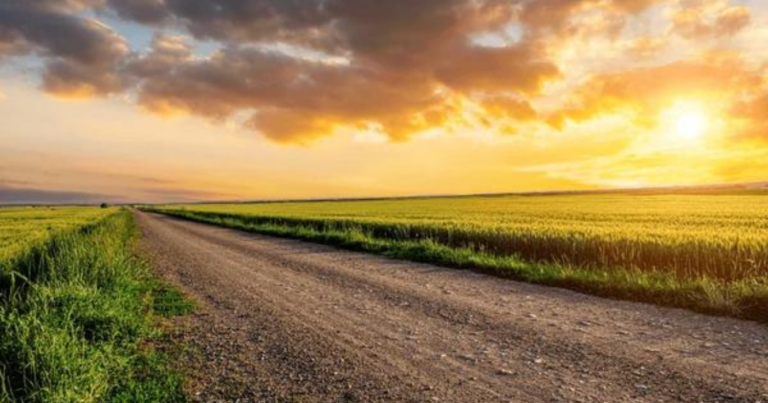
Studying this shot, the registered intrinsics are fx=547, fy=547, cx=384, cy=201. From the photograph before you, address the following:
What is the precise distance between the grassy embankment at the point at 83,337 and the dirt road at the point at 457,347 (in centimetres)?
66

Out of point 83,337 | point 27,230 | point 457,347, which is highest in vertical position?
point 83,337

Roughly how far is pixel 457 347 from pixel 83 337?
5313 mm

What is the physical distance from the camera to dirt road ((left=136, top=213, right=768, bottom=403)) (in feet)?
20.8

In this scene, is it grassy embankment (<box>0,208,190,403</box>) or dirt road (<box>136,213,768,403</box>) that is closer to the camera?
grassy embankment (<box>0,208,190,403</box>)

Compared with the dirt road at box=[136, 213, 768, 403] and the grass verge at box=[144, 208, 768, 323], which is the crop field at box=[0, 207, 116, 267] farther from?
the grass verge at box=[144, 208, 768, 323]

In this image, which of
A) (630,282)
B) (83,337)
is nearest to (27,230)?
(83,337)

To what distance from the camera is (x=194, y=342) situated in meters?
8.84

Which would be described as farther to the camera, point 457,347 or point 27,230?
point 27,230

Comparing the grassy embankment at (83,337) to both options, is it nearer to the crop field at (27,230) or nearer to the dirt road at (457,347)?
the dirt road at (457,347)

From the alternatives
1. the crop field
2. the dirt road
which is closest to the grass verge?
the dirt road

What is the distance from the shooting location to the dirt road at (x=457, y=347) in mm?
6328

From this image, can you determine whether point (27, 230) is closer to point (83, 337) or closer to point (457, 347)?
point (83, 337)

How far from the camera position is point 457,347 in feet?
26.5

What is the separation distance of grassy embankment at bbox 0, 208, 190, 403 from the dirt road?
664 mm
